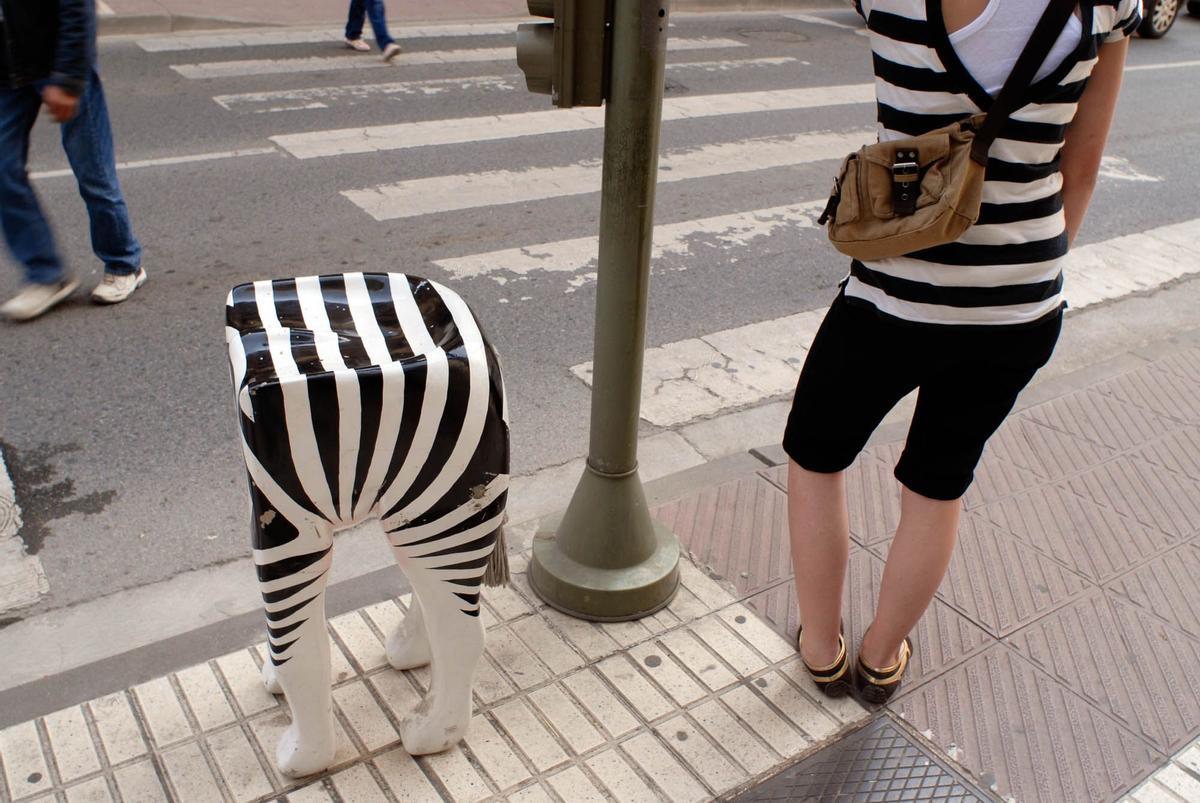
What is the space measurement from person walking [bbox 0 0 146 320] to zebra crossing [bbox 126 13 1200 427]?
1.43 meters

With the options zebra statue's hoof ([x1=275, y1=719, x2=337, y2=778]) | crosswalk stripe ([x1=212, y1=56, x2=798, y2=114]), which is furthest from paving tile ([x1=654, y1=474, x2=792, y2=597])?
crosswalk stripe ([x1=212, y1=56, x2=798, y2=114])

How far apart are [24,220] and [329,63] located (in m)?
5.16

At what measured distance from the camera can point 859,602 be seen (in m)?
3.04

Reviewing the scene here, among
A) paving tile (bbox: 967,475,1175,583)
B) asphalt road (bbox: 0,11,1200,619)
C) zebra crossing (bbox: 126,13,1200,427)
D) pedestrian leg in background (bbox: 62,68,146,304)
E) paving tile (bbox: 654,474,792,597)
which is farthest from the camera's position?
zebra crossing (bbox: 126,13,1200,427)

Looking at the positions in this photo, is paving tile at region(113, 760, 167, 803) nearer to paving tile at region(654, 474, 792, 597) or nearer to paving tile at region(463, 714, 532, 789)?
paving tile at region(463, 714, 532, 789)

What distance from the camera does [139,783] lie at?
2.29 metres

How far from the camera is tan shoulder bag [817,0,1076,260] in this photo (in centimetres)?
186

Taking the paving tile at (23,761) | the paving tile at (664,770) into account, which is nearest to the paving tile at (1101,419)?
the paving tile at (664,770)

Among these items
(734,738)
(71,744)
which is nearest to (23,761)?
(71,744)

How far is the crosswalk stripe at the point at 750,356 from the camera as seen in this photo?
4254mm

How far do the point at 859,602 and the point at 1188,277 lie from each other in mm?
4093

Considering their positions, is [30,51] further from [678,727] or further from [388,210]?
[678,727]

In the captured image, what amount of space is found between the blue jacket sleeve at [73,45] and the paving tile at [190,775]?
9.99ft

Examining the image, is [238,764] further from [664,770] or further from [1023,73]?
[1023,73]
